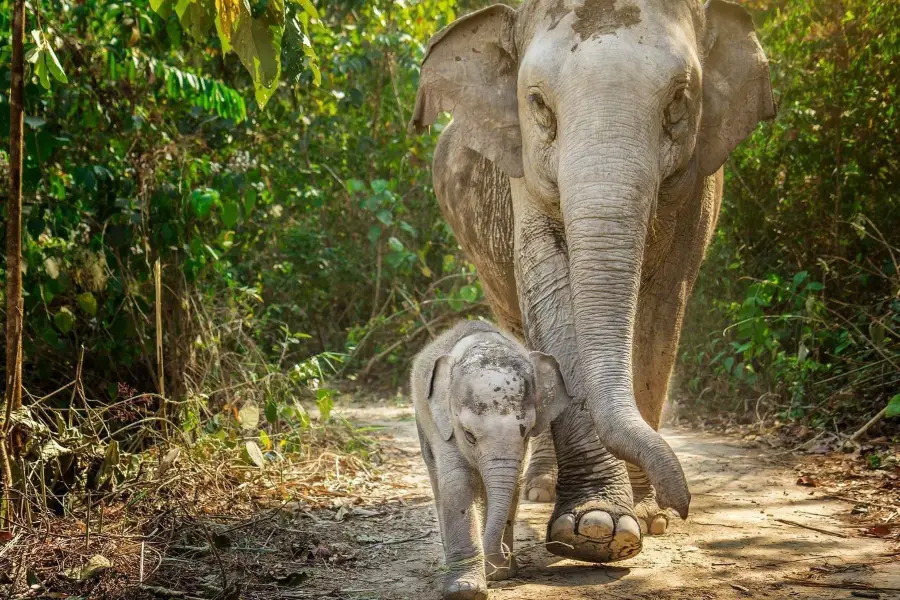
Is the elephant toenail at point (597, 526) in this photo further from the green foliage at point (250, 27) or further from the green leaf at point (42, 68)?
the green leaf at point (42, 68)

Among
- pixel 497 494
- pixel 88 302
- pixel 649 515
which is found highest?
pixel 88 302

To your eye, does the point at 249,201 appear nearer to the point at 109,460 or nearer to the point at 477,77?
the point at 477,77

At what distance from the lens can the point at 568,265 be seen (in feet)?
15.4

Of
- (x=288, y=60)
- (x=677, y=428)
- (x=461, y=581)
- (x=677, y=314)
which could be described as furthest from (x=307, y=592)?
(x=677, y=428)

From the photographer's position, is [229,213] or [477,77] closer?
[477,77]

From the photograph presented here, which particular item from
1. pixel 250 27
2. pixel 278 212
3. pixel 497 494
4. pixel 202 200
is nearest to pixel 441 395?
pixel 497 494

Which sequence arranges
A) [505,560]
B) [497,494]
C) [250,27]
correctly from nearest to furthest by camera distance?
1. [497,494]
2. [505,560]
3. [250,27]

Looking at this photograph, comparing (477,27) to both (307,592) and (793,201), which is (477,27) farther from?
(793,201)

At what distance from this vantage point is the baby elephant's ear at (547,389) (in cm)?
394

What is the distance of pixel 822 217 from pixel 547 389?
4.95 meters

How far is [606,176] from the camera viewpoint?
167 inches

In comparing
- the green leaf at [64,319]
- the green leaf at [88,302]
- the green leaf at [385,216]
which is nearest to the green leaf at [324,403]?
the green leaf at [88,302]

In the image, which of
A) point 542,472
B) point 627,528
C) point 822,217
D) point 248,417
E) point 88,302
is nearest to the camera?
point 627,528

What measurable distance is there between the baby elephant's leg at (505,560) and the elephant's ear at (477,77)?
71.0 inches
